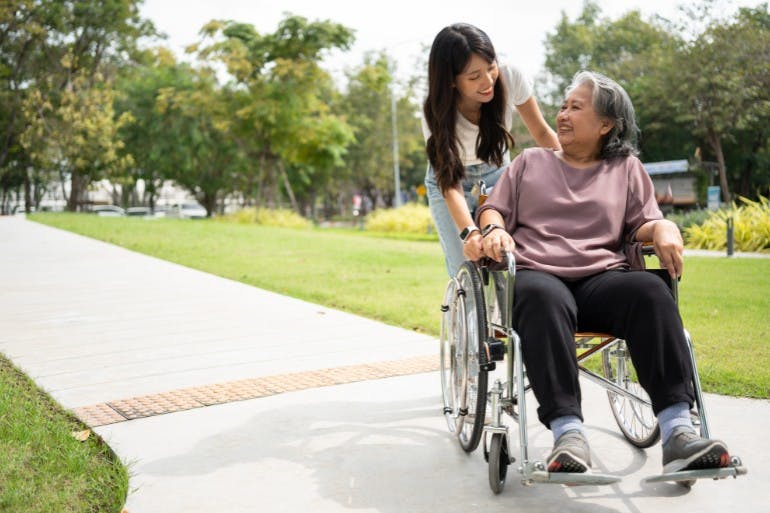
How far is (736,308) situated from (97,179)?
35529 mm

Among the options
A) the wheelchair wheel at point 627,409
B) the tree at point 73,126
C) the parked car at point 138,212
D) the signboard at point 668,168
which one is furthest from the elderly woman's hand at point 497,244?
the parked car at point 138,212

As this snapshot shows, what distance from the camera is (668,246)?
2770 millimetres

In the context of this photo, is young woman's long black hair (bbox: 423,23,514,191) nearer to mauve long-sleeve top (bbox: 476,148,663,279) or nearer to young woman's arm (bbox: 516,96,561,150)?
young woman's arm (bbox: 516,96,561,150)

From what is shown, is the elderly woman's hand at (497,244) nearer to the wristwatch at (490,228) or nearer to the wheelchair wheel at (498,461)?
the wristwatch at (490,228)

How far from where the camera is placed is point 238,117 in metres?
27.9

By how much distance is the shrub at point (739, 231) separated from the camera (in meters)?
13.9

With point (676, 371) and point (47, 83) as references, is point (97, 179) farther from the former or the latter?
point (676, 371)

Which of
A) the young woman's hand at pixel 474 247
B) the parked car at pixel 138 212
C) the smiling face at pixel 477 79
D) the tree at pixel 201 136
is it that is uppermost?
the tree at pixel 201 136

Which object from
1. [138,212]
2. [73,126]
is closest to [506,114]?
[73,126]

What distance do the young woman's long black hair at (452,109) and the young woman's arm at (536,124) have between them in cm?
12

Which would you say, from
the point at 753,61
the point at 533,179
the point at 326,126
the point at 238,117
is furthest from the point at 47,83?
the point at 533,179

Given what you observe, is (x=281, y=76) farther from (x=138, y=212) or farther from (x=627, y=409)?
(x=138, y=212)

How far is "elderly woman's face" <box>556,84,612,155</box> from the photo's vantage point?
3082mm

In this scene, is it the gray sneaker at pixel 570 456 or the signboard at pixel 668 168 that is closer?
the gray sneaker at pixel 570 456
